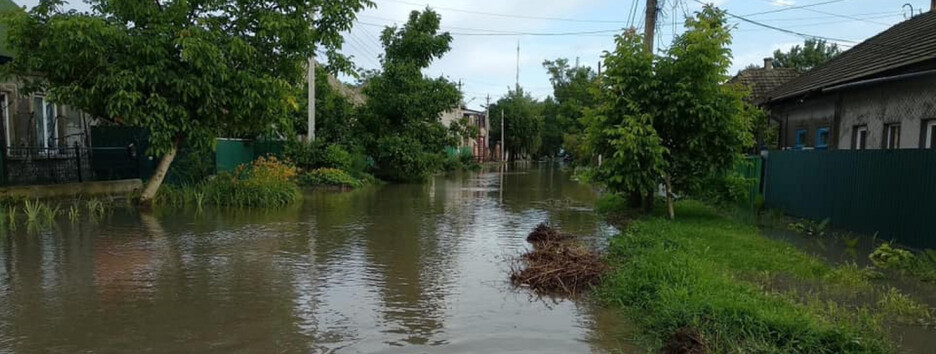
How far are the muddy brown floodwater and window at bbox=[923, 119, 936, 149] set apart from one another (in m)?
5.83

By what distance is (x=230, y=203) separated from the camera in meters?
14.3

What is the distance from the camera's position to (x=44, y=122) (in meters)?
16.4

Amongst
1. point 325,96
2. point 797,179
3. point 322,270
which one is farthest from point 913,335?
point 325,96

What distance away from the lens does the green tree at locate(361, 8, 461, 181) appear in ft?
79.5

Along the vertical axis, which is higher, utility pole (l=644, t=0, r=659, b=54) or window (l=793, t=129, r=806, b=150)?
utility pole (l=644, t=0, r=659, b=54)

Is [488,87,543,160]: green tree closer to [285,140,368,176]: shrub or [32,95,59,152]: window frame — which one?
[285,140,368,176]: shrub

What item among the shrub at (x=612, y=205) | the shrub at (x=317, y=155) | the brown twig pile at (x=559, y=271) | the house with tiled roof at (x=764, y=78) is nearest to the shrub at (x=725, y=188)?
the shrub at (x=612, y=205)

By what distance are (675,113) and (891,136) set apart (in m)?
4.71

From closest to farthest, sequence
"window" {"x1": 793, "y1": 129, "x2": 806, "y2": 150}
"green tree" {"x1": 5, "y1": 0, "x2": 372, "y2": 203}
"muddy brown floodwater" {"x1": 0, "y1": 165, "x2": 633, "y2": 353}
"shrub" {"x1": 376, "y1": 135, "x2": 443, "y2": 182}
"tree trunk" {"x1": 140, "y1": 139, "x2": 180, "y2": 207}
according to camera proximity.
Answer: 1. "muddy brown floodwater" {"x1": 0, "y1": 165, "x2": 633, "y2": 353}
2. "green tree" {"x1": 5, "y1": 0, "x2": 372, "y2": 203}
3. "tree trunk" {"x1": 140, "y1": 139, "x2": 180, "y2": 207}
4. "window" {"x1": 793, "y1": 129, "x2": 806, "y2": 150}
5. "shrub" {"x1": 376, "y1": 135, "x2": 443, "y2": 182}

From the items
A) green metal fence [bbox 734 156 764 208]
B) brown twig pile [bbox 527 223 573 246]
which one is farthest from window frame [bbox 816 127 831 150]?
brown twig pile [bbox 527 223 573 246]

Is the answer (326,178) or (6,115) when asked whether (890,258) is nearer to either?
(326,178)

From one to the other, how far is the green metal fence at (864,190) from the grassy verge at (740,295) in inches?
63.5

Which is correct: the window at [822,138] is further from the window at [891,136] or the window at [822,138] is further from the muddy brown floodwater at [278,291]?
the muddy brown floodwater at [278,291]

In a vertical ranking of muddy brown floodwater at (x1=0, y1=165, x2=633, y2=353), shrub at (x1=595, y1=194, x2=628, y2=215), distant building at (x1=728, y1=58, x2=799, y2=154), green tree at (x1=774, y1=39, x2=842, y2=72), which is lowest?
muddy brown floodwater at (x1=0, y1=165, x2=633, y2=353)
